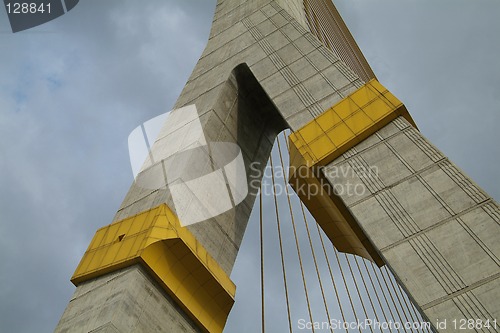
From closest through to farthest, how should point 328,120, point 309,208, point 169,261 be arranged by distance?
point 169,261, point 328,120, point 309,208

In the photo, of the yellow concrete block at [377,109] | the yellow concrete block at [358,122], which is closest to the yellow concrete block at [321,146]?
the yellow concrete block at [358,122]

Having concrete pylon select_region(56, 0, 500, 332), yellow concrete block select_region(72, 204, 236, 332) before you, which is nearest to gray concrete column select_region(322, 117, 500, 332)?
Result: concrete pylon select_region(56, 0, 500, 332)

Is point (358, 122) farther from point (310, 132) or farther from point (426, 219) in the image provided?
point (426, 219)

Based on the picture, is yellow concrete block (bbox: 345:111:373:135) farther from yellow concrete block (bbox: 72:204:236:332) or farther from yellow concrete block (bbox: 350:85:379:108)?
yellow concrete block (bbox: 72:204:236:332)

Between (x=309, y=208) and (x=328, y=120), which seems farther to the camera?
(x=309, y=208)

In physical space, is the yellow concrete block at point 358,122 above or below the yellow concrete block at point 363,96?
below

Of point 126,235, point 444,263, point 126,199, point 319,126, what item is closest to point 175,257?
point 126,235

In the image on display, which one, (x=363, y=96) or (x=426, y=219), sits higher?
(x=363, y=96)

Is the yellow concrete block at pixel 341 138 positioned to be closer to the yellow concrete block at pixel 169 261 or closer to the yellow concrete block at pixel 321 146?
the yellow concrete block at pixel 321 146

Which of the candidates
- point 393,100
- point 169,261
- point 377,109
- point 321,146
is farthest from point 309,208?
point 169,261

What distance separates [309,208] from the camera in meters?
10.1

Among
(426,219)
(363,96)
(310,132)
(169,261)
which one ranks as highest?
(363,96)

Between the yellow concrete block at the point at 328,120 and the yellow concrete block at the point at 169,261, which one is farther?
the yellow concrete block at the point at 328,120

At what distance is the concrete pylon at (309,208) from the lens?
6.33 m
